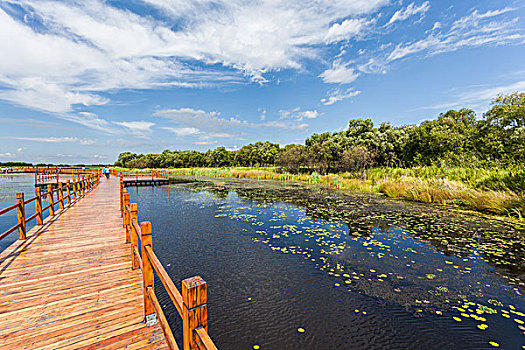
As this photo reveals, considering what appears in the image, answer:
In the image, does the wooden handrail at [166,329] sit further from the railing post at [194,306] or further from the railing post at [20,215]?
the railing post at [20,215]

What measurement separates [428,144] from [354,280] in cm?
3833

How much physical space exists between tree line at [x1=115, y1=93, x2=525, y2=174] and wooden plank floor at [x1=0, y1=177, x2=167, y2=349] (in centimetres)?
2308

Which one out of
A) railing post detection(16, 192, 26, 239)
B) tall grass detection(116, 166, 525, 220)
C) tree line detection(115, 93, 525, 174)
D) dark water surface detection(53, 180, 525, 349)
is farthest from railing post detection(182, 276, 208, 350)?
tree line detection(115, 93, 525, 174)

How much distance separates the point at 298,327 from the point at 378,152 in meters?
38.3

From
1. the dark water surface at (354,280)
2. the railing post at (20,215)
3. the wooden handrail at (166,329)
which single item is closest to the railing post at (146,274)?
the wooden handrail at (166,329)

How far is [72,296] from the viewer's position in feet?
11.6

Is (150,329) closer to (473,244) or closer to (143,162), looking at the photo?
(473,244)

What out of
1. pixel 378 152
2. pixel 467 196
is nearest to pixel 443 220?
pixel 467 196

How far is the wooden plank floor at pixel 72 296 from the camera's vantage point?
2.68 m

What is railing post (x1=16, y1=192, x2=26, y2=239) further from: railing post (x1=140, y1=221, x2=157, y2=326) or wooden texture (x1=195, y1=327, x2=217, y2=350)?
wooden texture (x1=195, y1=327, x2=217, y2=350)

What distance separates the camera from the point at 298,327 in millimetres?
4211

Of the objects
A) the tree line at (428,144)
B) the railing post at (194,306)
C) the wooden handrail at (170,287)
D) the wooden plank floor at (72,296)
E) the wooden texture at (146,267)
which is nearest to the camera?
the railing post at (194,306)

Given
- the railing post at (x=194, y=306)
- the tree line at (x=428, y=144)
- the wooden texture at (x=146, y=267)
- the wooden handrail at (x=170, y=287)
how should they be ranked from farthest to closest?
1. the tree line at (x=428, y=144)
2. the wooden texture at (x=146, y=267)
3. the wooden handrail at (x=170, y=287)
4. the railing post at (x=194, y=306)

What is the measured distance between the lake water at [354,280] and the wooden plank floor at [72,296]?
1.32m
